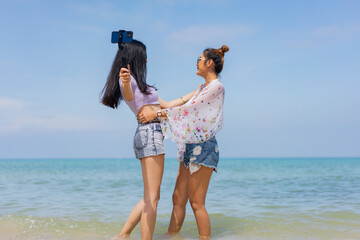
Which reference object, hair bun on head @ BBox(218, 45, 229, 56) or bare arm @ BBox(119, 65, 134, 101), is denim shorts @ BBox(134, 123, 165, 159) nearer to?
bare arm @ BBox(119, 65, 134, 101)

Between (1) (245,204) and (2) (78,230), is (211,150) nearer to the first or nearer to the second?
(2) (78,230)

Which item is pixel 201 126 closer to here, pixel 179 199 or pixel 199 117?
pixel 199 117

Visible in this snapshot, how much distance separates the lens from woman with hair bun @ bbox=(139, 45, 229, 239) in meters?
3.56

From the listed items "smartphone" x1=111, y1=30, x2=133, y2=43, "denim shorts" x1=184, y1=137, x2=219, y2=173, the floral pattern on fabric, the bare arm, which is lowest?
"denim shorts" x1=184, y1=137, x2=219, y2=173

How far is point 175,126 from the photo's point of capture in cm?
353

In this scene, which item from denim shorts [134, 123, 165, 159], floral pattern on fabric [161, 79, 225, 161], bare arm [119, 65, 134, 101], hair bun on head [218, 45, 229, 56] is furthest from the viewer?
hair bun on head [218, 45, 229, 56]

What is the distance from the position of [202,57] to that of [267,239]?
7.68 feet

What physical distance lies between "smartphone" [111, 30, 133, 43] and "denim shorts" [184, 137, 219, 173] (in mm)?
1204

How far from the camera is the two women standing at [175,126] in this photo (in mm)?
3295

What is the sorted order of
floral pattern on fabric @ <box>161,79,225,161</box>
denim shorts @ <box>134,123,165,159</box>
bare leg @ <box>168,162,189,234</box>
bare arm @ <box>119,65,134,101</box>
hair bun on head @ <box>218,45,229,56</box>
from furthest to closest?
1. bare leg @ <box>168,162,189,234</box>
2. hair bun on head @ <box>218,45,229,56</box>
3. floral pattern on fabric @ <box>161,79,225,161</box>
4. denim shorts @ <box>134,123,165,159</box>
5. bare arm @ <box>119,65,134,101</box>

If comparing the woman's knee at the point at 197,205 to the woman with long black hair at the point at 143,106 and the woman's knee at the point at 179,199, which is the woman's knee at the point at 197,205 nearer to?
the woman's knee at the point at 179,199

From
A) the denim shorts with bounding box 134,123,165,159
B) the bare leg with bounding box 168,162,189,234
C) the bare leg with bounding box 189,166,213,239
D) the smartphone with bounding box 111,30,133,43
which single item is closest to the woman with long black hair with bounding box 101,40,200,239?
the denim shorts with bounding box 134,123,165,159

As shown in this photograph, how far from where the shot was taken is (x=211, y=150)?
362 centimetres

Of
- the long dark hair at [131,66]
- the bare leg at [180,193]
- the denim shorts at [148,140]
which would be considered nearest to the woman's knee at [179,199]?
the bare leg at [180,193]
